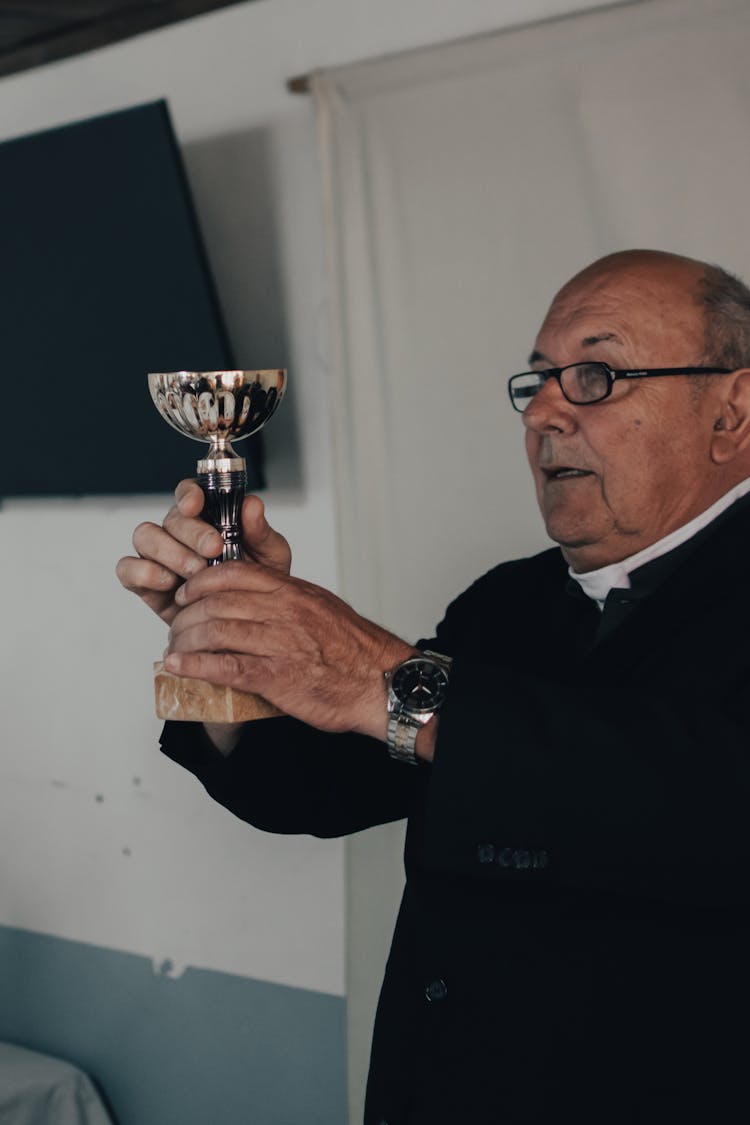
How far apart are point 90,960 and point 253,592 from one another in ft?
6.62

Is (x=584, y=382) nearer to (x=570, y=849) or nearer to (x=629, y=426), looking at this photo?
(x=629, y=426)

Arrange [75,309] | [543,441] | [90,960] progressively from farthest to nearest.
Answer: [90,960] → [75,309] → [543,441]

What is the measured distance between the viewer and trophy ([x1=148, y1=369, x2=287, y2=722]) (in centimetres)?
116

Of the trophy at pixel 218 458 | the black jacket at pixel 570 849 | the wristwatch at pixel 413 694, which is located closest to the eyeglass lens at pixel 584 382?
the black jacket at pixel 570 849

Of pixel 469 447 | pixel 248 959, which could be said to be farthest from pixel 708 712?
pixel 248 959

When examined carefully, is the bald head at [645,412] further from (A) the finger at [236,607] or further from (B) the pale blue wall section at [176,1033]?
(B) the pale blue wall section at [176,1033]

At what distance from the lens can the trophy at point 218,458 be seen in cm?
116

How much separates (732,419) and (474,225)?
2.84 ft

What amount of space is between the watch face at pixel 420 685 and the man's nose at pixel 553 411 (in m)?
0.42

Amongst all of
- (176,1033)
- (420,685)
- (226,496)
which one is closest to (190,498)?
(226,496)

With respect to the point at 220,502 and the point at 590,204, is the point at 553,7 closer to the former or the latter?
the point at 590,204

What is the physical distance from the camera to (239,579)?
1.06 metres

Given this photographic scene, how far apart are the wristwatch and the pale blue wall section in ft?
4.99

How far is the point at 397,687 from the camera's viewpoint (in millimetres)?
1061
